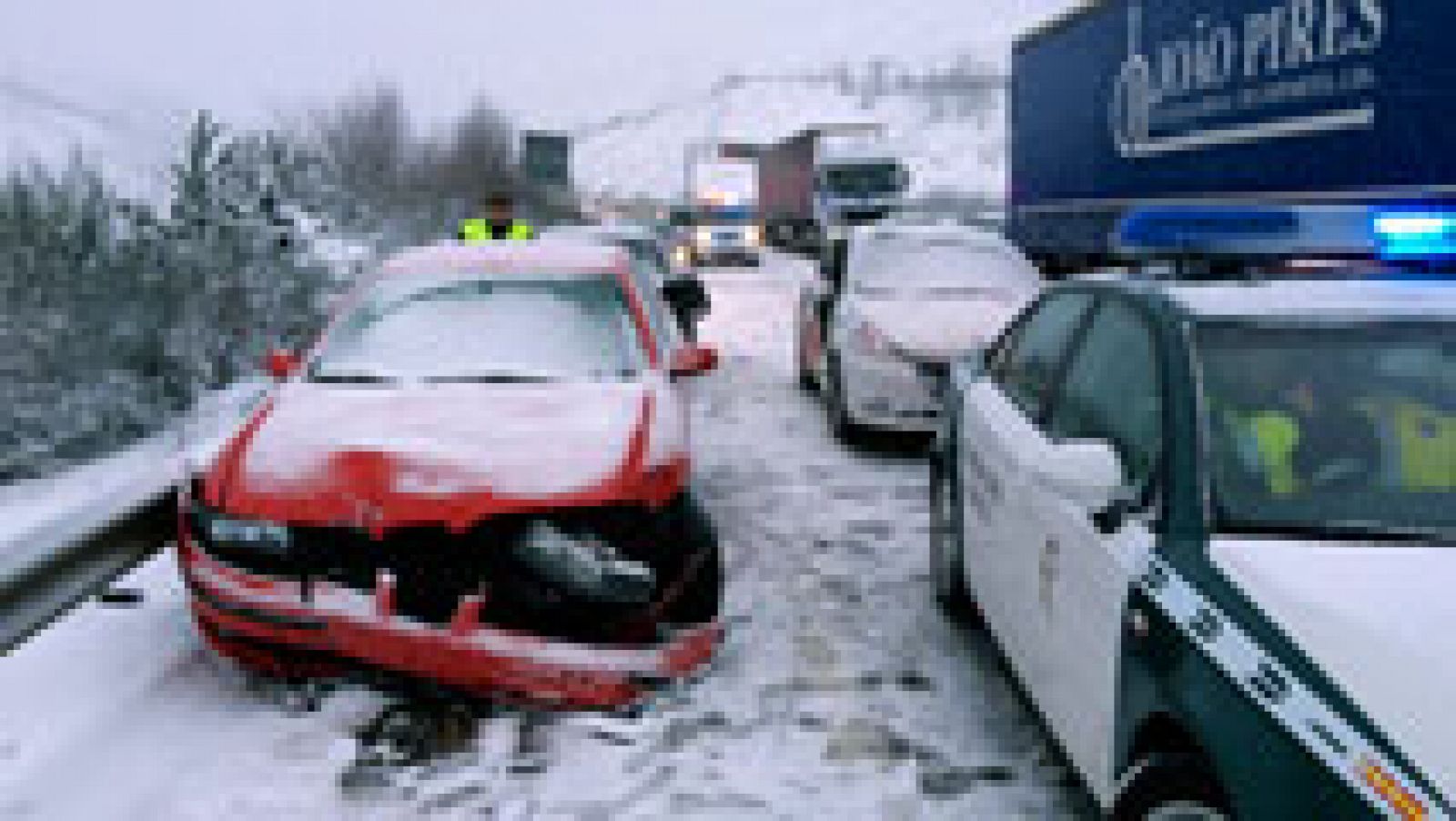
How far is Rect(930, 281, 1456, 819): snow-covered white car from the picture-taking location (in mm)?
2412

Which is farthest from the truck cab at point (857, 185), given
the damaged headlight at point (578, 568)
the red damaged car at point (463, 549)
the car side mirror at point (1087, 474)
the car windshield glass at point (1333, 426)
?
the car side mirror at point (1087, 474)

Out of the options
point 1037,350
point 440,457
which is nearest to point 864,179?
point 1037,350

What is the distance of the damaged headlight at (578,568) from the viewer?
4.75 m

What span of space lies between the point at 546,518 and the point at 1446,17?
5.71 m

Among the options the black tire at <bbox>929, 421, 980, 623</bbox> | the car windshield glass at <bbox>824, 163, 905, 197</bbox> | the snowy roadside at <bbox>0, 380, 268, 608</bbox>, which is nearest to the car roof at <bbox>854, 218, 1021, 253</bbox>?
the snowy roadside at <bbox>0, 380, 268, 608</bbox>

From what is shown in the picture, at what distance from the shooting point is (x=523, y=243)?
7.70 m

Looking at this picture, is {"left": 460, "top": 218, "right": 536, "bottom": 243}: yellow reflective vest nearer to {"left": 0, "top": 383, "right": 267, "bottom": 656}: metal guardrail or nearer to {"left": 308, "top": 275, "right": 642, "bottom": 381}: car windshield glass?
{"left": 308, "top": 275, "right": 642, "bottom": 381}: car windshield glass

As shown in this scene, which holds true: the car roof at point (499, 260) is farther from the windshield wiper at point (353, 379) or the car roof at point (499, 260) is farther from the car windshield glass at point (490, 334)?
the windshield wiper at point (353, 379)

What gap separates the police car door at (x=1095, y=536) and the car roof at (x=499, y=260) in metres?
3.24

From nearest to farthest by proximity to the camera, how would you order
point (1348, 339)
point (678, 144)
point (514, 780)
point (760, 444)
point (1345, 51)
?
point (1348, 339) → point (514, 780) → point (1345, 51) → point (760, 444) → point (678, 144)

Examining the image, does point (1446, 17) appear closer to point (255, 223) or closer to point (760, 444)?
point (760, 444)

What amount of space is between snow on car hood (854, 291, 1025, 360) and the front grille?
16.3 ft

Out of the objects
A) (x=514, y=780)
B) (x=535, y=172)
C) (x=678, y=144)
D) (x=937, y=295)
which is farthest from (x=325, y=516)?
(x=678, y=144)

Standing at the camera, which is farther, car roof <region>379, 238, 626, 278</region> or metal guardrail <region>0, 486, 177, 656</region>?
car roof <region>379, 238, 626, 278</region>
